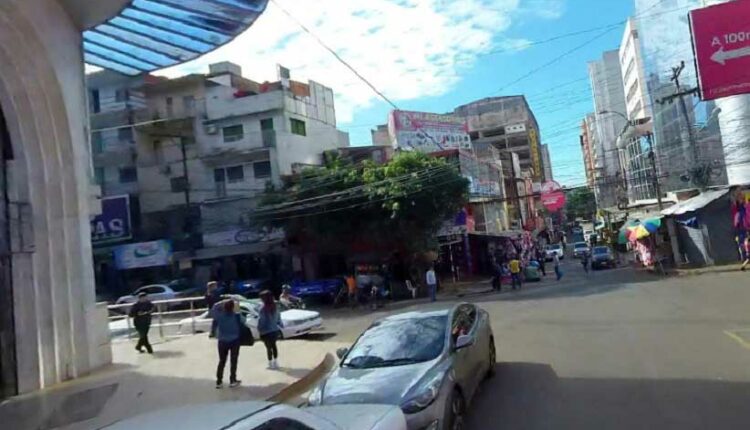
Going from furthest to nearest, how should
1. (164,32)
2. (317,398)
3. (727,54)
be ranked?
(727,54) → (164,32) → (317,398)

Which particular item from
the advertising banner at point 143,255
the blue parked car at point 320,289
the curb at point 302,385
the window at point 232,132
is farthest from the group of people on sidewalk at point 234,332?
the window at point 232,132

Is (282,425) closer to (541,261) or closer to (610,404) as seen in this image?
(610,404)

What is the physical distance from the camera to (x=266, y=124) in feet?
127

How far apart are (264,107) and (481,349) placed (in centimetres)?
3273

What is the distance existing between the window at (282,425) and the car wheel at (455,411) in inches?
113

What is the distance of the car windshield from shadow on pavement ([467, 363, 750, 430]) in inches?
37.6

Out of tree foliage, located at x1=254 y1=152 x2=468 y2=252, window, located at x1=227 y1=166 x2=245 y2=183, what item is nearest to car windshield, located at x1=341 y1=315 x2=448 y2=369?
tree foliage, located at x1=254 y1=152 x2=468 y2=252

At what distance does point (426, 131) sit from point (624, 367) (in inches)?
1476

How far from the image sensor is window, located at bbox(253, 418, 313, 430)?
3.10m

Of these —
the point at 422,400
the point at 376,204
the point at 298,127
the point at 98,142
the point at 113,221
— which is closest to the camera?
the point at 422,400

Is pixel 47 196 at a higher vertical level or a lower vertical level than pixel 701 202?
higher

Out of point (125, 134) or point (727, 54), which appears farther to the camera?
point (125, 134)

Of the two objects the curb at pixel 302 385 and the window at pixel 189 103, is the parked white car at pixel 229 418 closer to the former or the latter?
the curb at pixel 302 385

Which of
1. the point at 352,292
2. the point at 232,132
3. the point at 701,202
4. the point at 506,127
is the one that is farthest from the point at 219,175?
the point at 506,127
